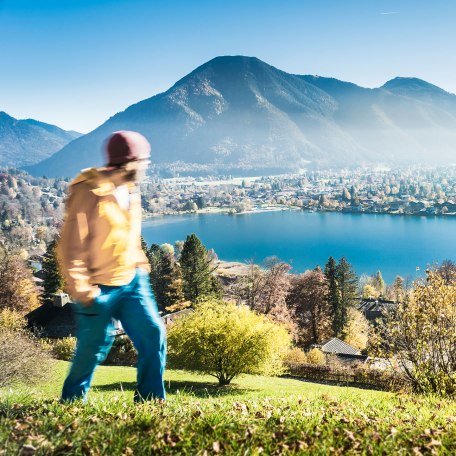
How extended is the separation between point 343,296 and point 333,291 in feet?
3.13

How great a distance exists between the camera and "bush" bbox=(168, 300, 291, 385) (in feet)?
63.1

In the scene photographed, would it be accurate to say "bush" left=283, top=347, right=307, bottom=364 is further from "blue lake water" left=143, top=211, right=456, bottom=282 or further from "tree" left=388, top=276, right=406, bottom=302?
"blue lake water" left=143, top=211, right=456, bottom=282

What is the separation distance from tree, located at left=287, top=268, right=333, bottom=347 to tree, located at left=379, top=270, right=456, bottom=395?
98.2 feet

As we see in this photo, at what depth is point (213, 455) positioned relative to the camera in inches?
104

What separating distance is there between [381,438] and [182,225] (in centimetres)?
13829

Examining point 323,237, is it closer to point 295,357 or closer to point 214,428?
point 295,357

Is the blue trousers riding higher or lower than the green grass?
higher

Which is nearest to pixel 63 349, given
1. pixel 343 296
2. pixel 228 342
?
pixel 228 342

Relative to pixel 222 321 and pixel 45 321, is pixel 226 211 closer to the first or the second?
pixel 45 321

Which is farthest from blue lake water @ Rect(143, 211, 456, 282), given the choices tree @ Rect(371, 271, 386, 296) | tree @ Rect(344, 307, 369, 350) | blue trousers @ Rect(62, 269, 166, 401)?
blue trousers @ Rect(62, 269, 166, 401)

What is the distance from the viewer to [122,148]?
347 cm

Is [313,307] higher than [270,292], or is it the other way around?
[270,292]

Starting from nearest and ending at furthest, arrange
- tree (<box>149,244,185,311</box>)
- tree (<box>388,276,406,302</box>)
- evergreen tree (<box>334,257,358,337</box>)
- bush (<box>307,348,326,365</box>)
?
tree (<box>388,276,406,302</box>), bush (<box>307,348,326,365</box>), evergreen tree (<box>334,257,358,337</box>), tree (<box>149,244,185,311</box>)

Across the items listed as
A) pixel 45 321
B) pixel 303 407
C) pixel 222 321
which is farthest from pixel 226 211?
pixel 303 407
